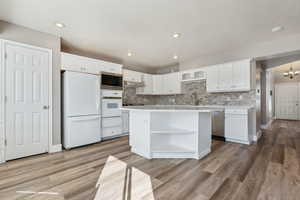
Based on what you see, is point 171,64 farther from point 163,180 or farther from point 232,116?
point 163,180

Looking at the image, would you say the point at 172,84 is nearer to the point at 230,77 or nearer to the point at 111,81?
the point at 230,77

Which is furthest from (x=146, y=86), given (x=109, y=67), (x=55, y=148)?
(x=55, y=148)

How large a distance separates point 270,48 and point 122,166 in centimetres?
418

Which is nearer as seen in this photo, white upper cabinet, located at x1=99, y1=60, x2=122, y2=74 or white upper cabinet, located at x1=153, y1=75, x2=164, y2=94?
white upper cabinet, located at x1=99, y1=60, x2=122, y2=74

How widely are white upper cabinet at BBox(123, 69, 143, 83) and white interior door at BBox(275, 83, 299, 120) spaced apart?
7808 millimetres

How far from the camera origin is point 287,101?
24.7 ft

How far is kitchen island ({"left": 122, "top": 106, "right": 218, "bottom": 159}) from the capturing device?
2.63 meters

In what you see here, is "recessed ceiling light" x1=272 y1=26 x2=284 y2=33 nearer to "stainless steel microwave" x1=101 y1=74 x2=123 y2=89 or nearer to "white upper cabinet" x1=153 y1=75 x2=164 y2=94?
"white upper cabinet" x1=153 y1=75 x2=164 y2=94

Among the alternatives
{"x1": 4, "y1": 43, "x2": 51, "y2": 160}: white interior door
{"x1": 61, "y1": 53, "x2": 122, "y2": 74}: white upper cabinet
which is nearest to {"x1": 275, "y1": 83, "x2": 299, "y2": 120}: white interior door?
{"x1": 61, "y1": 53, "x2": 122, "y2": 74}: white upper cabinet

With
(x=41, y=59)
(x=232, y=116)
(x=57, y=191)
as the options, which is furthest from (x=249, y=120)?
(x=41, y=59)

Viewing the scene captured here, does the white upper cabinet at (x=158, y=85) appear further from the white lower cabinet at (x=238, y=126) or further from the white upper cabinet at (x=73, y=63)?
the white upper cabinet at (x=73, y=63)

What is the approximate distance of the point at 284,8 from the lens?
2.19m

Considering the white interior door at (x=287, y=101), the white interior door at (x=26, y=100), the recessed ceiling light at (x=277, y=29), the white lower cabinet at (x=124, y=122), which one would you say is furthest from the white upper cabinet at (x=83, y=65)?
the white interior door at (x=287, y=101)

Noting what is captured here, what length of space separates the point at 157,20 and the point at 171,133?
2040 millimetres
